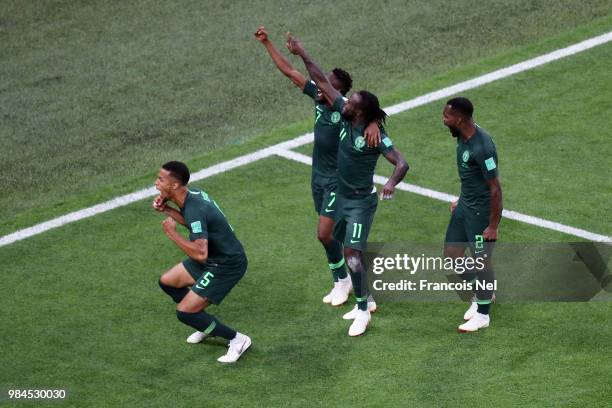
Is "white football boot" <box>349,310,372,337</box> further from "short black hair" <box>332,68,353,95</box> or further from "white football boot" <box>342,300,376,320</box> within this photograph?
"short black hair" <box>332,68,353,95</box>

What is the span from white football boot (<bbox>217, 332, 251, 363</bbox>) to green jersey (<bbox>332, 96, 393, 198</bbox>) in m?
1.75

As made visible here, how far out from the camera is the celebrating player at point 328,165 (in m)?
13.1

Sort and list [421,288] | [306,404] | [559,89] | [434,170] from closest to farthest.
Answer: [306,404]
[421,288]
[434,170]
[559,89]

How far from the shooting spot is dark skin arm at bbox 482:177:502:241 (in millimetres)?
12172

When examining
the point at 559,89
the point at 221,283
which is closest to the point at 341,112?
the point at 221,283

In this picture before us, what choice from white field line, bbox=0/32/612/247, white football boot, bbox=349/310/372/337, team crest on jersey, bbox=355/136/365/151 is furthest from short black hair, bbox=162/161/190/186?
white field line, bbox=0/32/612/247

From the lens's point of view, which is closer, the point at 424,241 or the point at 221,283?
the point at 221,283

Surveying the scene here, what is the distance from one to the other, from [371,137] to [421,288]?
2077mm

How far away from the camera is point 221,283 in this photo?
12.4m

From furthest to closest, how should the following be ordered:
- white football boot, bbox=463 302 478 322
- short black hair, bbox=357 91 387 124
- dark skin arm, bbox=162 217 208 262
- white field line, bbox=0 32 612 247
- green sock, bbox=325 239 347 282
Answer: white field line, bbox=0 32 612 247 → green sock, bbox=325 239 347 282 → white football boot, bbox=463 302 478 322 → short black hair, bbox=357 91 387 124 → dark skin arm, bbox=162 217 208 262

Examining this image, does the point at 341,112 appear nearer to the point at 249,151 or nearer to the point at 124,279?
the point at 124,279

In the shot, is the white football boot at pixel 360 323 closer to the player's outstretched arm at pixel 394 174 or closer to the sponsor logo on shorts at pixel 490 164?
the player's outstretched arm at pixel 394 174

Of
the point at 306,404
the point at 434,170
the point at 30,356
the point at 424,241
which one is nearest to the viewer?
the point at 306,404

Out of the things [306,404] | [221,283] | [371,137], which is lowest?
[306,404]
